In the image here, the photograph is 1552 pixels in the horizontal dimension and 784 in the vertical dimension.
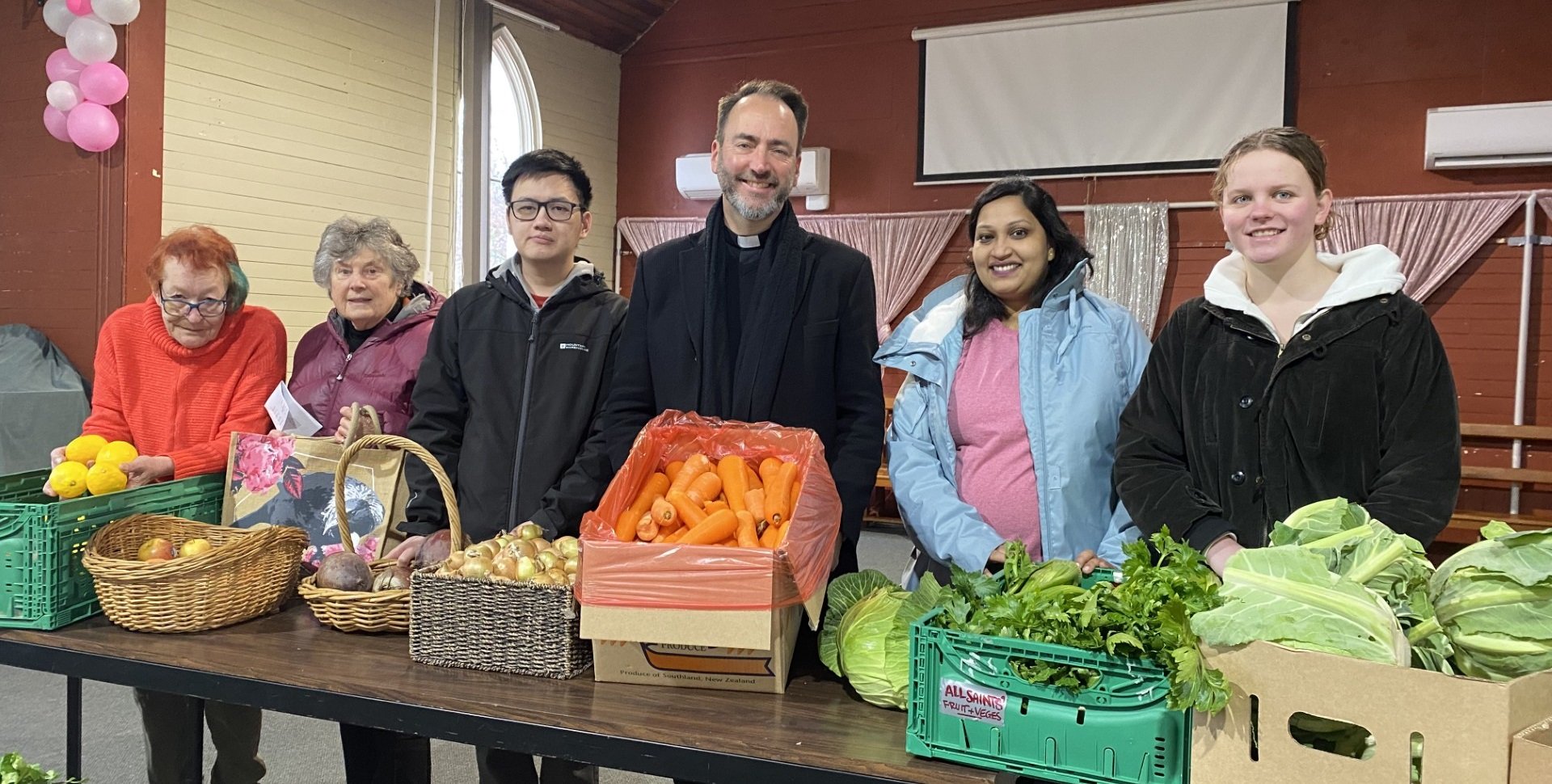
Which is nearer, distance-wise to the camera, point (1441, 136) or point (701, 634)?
point (701, 634)

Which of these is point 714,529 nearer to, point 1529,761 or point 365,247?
point 1529,761

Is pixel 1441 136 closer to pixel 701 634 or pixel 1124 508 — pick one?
pixel 1124 508

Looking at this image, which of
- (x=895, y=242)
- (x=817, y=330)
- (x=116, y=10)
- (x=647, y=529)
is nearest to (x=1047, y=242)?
(x=817, y=330)

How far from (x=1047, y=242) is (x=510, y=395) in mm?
1203

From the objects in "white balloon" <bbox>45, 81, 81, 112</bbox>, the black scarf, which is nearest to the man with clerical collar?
the black scarf

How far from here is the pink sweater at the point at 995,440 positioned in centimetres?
219

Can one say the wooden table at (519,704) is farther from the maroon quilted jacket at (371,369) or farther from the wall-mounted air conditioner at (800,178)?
the wall-mounted air conditioner at (800,178)

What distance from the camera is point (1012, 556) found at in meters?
1.59

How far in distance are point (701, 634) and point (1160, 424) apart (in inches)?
35.6

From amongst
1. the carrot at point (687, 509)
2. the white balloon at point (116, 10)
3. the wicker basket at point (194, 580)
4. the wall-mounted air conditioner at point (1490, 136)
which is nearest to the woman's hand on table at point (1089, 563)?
the carrot at point (687, 509)

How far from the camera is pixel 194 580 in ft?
6.44

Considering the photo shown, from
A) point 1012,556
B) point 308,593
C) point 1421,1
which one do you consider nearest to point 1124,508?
point 1012,556

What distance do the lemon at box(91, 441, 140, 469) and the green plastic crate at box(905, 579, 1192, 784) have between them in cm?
168

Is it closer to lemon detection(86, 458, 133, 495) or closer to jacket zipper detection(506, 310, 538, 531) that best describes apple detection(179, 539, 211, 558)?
lemon detection(86, 458, 133, 495)
